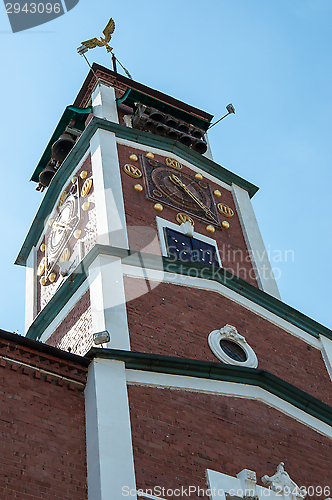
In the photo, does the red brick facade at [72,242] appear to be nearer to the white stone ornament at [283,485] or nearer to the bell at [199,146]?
the bell at [199,146]

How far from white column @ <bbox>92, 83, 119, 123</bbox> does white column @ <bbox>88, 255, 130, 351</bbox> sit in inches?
308

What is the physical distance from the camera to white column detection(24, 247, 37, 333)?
19109mm

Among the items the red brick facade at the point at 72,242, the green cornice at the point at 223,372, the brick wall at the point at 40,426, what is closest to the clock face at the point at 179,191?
the red brick facade at the point at 72,242

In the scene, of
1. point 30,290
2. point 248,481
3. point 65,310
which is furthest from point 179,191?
point 248,481

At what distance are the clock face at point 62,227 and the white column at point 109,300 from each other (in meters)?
3.35

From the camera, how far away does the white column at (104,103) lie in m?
22.1

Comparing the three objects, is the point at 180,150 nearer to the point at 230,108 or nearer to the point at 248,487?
the point at 230,108

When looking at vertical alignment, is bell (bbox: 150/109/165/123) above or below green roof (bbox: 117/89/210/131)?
below

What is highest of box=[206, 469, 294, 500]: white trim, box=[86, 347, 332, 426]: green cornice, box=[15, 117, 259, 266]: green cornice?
box=[15, 117, 259, 266]: green cornice

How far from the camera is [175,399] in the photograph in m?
12.9

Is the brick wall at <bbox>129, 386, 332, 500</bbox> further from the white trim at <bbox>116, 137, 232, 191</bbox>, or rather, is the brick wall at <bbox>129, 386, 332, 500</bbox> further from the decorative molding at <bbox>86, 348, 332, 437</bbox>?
the white trim at <bbox>116, 137, 232, 191</bbox>

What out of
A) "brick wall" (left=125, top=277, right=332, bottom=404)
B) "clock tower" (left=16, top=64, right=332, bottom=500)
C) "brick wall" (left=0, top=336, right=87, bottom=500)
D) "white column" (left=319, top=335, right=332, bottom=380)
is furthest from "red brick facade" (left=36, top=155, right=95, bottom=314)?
"white column" (left=319, top=335, right=332, bottom=380)

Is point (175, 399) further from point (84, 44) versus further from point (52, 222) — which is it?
point (84, 44)

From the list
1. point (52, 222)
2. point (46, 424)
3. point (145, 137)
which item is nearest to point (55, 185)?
point (52, 222)
